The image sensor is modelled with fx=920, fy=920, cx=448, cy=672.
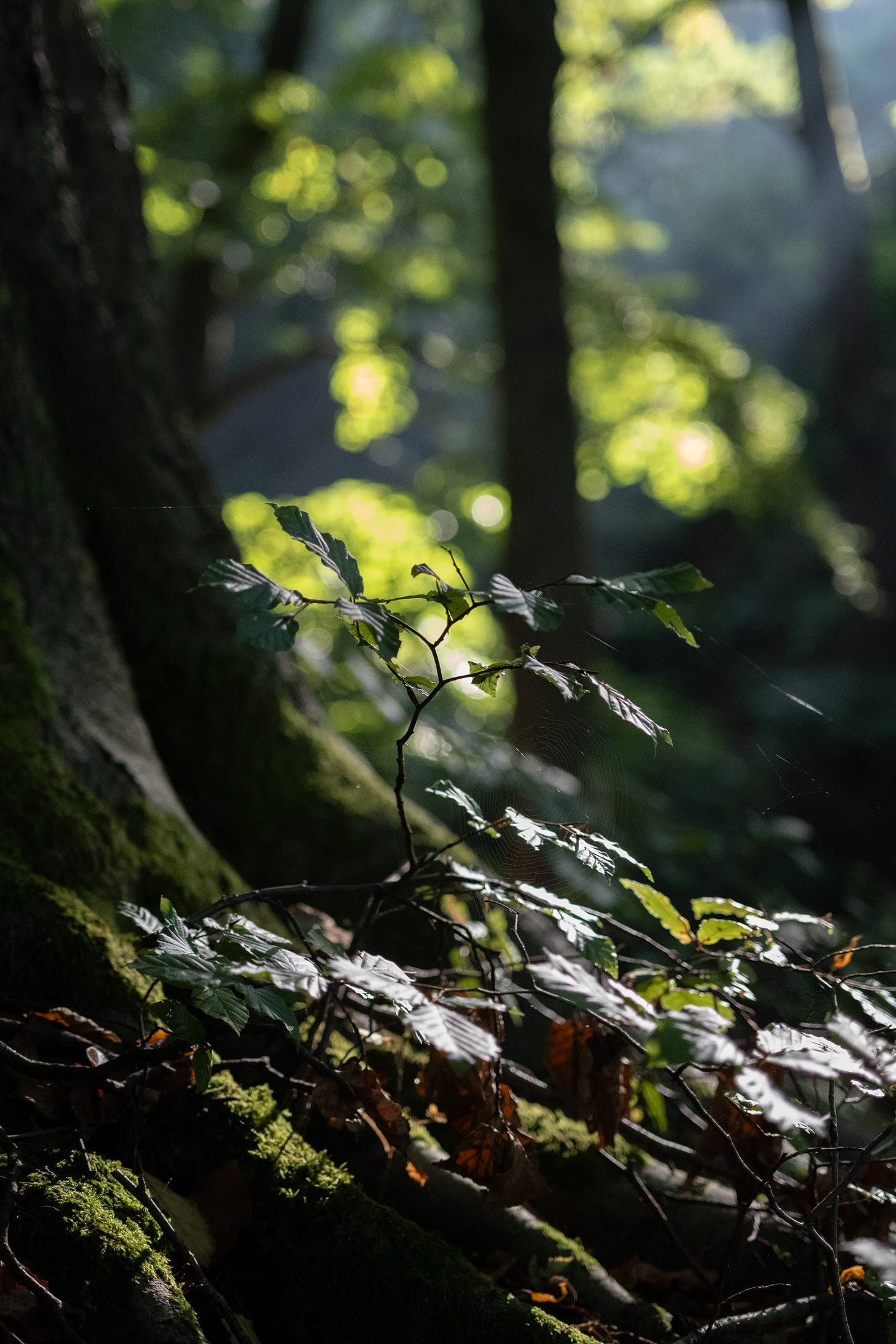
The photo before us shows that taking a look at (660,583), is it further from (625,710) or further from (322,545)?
(322,545)

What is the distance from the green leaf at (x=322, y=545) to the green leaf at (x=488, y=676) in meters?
0.17

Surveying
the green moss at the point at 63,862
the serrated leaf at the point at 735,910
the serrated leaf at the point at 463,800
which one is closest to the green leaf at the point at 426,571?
the serrated leaf at the point at 463,800

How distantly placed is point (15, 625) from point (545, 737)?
3.44ft

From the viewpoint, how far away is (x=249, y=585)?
3.37ft

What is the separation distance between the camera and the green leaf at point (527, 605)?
1073 mm

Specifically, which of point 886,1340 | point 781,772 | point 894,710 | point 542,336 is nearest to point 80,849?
point 781,772

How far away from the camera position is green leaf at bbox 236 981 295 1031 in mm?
1015

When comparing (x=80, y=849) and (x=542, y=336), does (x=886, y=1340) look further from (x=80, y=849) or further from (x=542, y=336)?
(x=542, y=336)

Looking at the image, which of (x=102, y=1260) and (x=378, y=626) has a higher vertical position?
(x=378, y=626)

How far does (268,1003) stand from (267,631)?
42 centimetres

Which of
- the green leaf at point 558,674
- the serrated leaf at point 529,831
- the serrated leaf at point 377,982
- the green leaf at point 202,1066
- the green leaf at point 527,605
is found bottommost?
the green leaf at point 202,1066

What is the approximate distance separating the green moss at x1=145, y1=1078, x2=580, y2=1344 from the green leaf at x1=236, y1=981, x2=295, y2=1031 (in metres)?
0.38

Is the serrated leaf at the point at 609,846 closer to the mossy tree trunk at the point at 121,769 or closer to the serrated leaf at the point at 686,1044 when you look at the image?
the serrated leaf at the point at 686,1044

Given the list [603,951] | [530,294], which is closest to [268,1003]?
[603,951]
